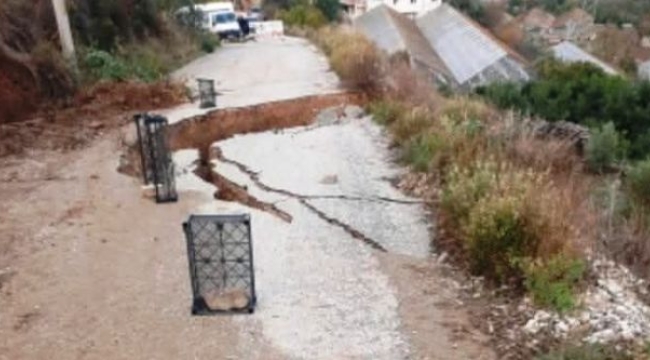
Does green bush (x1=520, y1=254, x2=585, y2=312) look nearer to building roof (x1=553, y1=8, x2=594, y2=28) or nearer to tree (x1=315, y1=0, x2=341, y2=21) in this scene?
tree (x1=315, y1=0, x2=341, y2=21)

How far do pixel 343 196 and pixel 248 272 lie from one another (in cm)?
256

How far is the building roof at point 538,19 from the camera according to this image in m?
69.1

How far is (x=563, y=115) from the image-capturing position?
65.2ft

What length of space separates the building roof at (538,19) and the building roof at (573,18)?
669 mm

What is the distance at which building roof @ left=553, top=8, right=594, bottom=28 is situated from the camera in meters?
69.8

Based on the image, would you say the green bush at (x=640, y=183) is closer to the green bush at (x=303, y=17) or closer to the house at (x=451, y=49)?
the house at (x=451, y=49)

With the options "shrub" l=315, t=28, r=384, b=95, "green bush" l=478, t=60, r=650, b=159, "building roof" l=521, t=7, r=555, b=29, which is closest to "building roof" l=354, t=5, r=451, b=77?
"shrub" l=315, t=28, r=384, b=95

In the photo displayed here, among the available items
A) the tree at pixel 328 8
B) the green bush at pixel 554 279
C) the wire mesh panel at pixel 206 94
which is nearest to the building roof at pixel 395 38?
the tree at pixel 328 8

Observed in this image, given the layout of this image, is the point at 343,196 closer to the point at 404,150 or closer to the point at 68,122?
the point at 404,150

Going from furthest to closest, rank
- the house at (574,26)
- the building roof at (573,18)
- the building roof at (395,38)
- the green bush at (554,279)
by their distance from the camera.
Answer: the building roof at (573,18), the house at (574,26), the building roof at (395,38), the green bush at (554,279)

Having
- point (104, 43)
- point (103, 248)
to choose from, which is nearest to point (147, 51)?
point (104, 43)

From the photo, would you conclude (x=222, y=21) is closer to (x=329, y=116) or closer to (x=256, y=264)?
(x=329, y=116)

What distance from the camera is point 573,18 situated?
7031 cm

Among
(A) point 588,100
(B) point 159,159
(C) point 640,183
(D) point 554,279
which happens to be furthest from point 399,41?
(D) point 554,279
